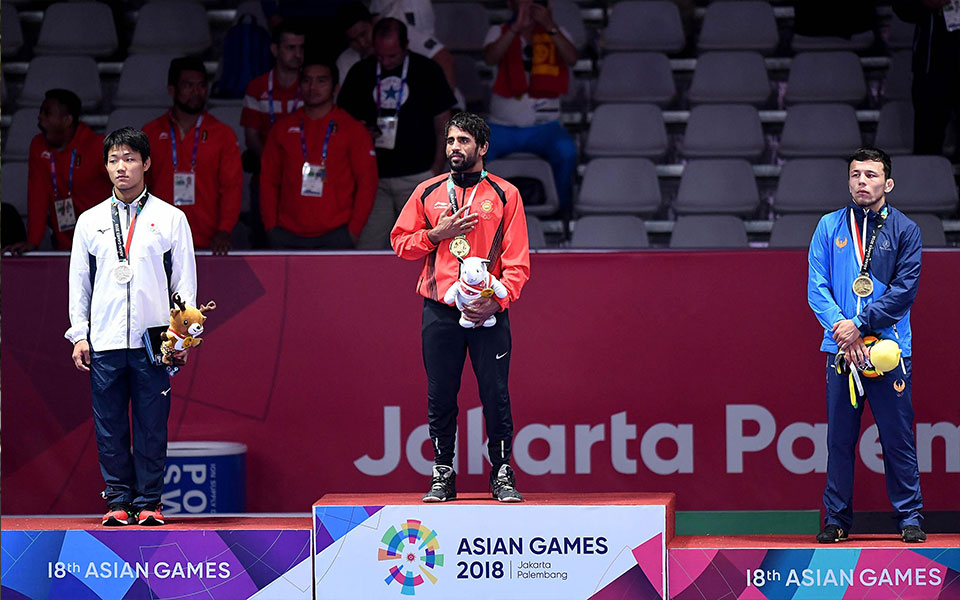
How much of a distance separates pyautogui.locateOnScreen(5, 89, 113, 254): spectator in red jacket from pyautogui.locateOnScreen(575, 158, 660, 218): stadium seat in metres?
3.20

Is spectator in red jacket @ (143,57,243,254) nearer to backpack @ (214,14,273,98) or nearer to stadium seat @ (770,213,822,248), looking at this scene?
backpack @ (214,14,273,98)

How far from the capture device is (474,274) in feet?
17.2

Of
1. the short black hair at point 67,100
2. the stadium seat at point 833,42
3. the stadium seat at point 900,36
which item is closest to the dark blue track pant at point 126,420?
the short black hair at point 67,100

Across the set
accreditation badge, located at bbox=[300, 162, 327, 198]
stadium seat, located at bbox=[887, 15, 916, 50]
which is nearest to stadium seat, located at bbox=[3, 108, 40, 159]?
accreditation badge, located at bbox=[300, 162, 327, 198]

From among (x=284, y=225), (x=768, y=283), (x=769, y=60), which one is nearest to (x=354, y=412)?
(x=284, y=225)

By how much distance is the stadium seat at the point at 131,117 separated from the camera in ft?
28.4

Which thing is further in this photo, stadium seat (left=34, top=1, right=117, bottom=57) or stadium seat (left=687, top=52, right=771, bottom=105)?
stadium seat (left=34, top=1, right=117, bottom=57)

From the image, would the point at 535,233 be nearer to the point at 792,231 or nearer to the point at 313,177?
the point at 313,177

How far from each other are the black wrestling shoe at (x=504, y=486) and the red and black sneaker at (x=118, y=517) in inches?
64.5

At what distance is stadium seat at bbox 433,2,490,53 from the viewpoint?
9.34m

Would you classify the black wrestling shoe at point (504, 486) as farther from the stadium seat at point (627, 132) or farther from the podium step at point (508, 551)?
the stadium seat at point (627, 132)

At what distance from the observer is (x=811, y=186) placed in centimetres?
837

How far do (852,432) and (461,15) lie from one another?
5.17m

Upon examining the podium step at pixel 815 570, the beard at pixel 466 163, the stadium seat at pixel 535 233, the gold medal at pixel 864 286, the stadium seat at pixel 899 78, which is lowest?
the podium step at pixel 815 570
